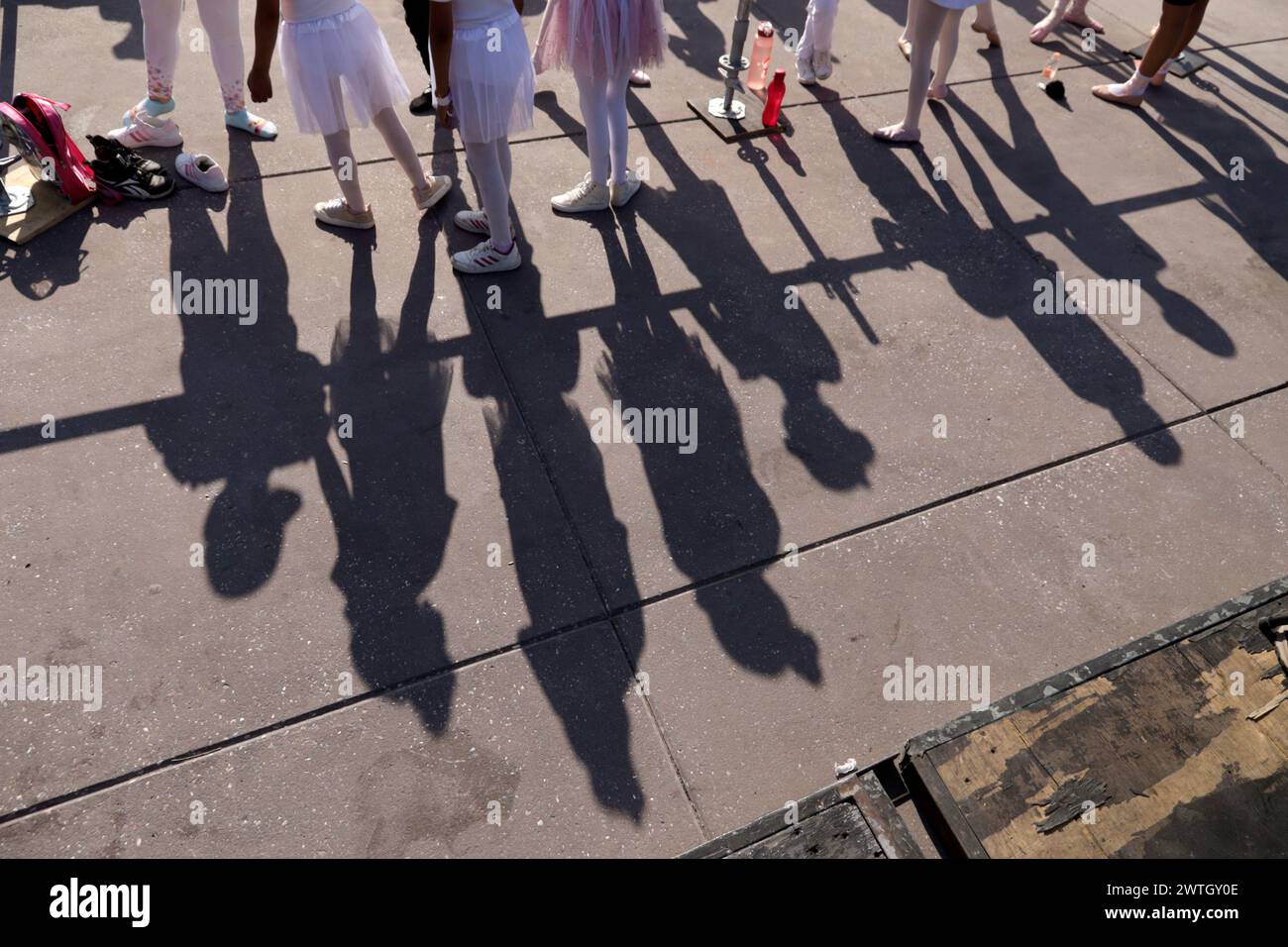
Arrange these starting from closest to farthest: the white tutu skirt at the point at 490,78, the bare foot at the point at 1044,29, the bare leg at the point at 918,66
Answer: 1. the white tutu skirt at the point at 490,78
2. the bare leg at the point at 918,66
3. the bare foot at the point at 1044,29

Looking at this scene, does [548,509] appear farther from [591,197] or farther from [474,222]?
[591,197]

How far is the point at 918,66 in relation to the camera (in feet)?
18.4

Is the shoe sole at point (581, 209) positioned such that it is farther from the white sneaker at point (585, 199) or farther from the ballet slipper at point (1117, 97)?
the ballet slipper at point (1117, 97)

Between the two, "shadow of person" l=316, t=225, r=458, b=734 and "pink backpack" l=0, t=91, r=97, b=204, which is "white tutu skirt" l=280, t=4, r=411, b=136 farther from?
"pink backpack" l=0, t=91, r=97, b=204

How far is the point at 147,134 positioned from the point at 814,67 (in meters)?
4.39

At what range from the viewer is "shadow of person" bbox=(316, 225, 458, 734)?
3.36 m

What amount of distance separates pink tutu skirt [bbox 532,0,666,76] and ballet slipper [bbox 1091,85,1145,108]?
→ 3967mm

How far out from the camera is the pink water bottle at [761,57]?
592 centimetres

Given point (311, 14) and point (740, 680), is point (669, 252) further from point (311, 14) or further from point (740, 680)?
point (740, 680)

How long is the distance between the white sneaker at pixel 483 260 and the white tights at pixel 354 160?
58 cm

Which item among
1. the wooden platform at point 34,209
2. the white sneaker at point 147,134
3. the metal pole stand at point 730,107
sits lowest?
the wooden platform at point 34,209

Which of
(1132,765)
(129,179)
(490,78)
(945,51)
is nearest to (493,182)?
(490,78)

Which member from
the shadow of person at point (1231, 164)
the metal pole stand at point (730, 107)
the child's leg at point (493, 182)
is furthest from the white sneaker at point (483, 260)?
the shadow of person at point (1231, 164)
